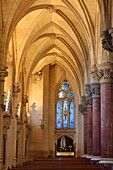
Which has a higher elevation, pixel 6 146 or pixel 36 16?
pixel 36 16

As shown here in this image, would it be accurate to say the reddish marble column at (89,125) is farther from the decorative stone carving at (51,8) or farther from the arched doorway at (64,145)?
the arched doorway at (64,145)

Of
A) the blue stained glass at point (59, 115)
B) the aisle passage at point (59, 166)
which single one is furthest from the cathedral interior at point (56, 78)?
the aisle passage at point (59, 166)

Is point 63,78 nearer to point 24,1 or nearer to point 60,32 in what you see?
point 60,32

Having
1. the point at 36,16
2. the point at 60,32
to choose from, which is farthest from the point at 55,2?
the point at 60,32

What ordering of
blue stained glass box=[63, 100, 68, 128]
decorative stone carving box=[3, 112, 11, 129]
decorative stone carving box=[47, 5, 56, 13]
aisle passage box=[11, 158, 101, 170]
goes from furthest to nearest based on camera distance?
blue stained glass box=[63, 100, 68, 128], decorative stone carving box=[47, 5, 56, 13], decorative stone carving box=[3, 112, 11, 129], aisle passage box=[11, 158, 101, 170]

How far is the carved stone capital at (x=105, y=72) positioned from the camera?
1852 centimetres

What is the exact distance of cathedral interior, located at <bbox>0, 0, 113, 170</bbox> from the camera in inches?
747

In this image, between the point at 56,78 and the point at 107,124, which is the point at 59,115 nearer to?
the point at 56,78

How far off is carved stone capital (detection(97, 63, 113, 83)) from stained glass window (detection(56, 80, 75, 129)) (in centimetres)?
2363

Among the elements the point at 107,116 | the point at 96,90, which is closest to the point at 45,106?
the point at 96,90

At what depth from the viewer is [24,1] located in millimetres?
21422

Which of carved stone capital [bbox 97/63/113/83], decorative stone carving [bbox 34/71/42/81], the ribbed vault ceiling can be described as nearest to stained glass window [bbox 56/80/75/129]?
decorative stone carving [bbox 34/71/42/81]

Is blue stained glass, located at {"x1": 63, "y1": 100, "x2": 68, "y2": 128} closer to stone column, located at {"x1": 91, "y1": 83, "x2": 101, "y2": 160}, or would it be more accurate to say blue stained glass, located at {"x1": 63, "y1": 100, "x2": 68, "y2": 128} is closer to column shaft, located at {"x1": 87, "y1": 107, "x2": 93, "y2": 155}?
column shaft, located at {"x1": 87, "y1": 107, "x2": 93, "y2": 155}

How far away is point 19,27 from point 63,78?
17.0 m
